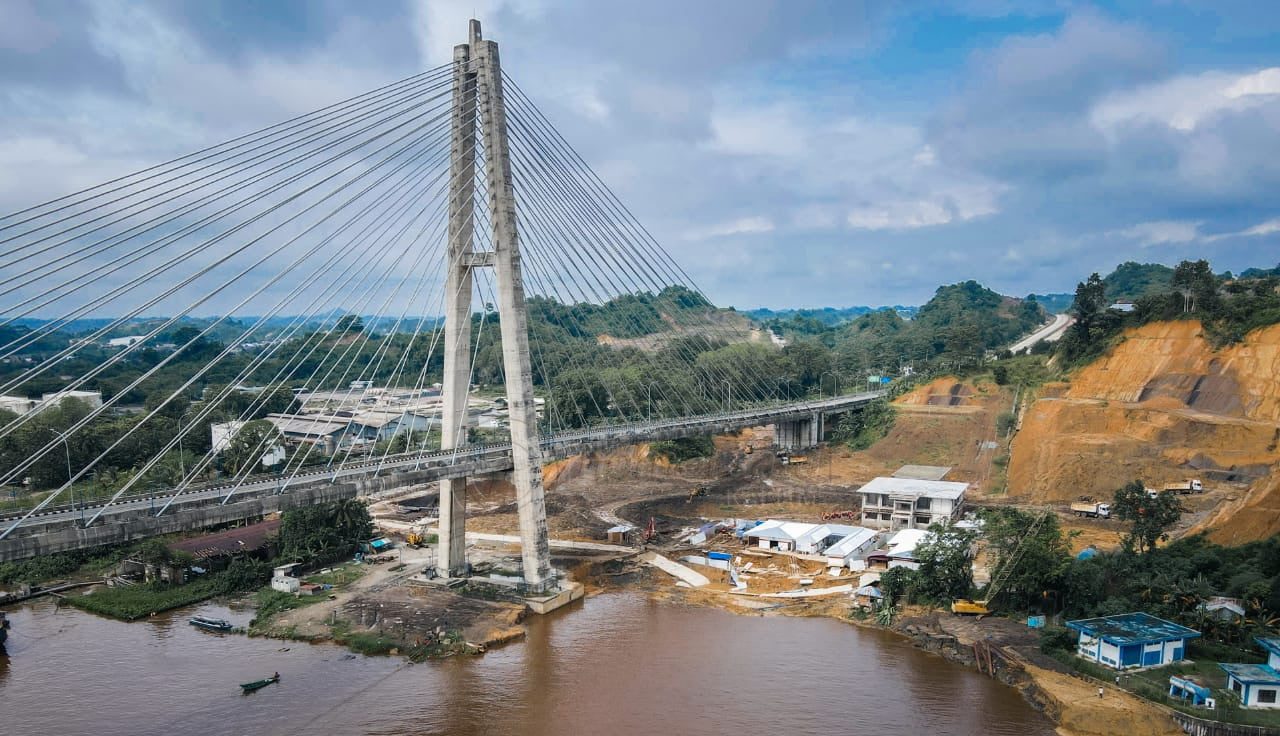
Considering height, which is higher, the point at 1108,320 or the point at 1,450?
the point at 1108,320

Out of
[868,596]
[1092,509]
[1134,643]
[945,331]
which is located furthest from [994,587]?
[945,331]

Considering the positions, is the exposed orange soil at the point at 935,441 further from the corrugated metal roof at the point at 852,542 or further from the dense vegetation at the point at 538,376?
the corrugated metal roof at the point at 852,542

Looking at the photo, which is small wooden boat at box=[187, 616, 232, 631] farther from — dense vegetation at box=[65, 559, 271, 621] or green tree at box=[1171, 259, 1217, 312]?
green tree at box=[1171, 259, 1217, 312]

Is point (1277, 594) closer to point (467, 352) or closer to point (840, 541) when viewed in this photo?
point (840, 541)

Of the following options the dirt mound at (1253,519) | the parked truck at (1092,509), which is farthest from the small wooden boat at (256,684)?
the parked truck at (1092,509)

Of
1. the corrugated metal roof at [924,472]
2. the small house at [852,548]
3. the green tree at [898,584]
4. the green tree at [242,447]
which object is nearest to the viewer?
the green tree at [898,584]

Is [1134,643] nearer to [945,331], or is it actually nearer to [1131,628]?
[1131,628]

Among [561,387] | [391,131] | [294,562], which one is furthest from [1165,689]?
[561,387]
